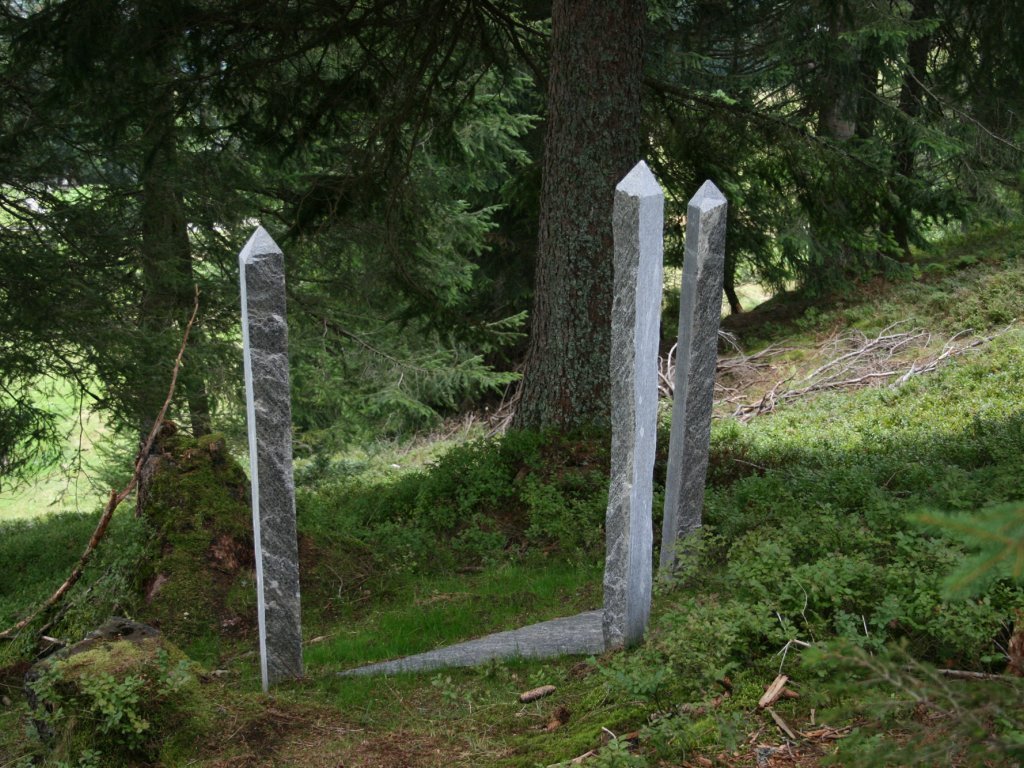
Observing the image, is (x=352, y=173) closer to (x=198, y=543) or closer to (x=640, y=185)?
(x=198, y=543)

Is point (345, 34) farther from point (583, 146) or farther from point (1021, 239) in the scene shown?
point (1021, 239)

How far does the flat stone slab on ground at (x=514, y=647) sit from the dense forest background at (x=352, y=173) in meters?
3.43

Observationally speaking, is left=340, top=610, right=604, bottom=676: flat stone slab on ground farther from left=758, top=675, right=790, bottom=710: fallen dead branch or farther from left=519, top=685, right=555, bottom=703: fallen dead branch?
left=758, top=675, right=790, bottom=710: fallen dead branch

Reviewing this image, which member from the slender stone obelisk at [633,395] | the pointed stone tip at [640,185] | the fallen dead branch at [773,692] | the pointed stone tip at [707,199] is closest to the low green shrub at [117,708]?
the slender stone obelisk at [633,395]

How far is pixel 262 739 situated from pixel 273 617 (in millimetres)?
850

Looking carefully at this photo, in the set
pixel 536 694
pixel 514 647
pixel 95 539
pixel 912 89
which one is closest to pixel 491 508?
pixel 514 647

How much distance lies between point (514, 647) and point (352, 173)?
610 centimetres

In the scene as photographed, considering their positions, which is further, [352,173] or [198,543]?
[352,173]

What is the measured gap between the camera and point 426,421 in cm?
1858

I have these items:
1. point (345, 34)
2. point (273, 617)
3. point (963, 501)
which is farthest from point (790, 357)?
point (273, 617)

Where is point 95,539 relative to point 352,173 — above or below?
below

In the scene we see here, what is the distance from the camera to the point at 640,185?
4.69m

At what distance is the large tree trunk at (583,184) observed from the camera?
877 cm

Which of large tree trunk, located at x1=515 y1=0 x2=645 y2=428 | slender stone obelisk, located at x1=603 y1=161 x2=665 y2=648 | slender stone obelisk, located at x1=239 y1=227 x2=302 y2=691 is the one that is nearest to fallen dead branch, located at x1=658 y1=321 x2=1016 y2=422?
large tree trunk, located at x1=515 y1=0 x2=645 y2=428
